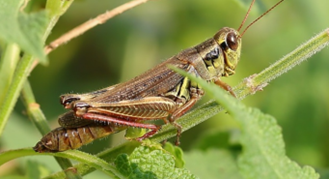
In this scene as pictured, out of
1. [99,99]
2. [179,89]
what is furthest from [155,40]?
[99,99]

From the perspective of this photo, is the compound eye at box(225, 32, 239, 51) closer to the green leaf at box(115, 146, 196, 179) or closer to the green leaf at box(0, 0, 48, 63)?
the green leaf at box(115, 146, 196, 179)

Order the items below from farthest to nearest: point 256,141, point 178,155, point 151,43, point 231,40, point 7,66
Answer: point 151,43 < point 231,40 < point 7,66 < point 178,155 < point 256,141

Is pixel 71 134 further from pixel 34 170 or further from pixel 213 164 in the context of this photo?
pixel 213 164

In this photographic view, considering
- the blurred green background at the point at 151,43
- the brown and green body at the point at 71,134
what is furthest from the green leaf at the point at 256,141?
the blurred green background at the point at 151,43

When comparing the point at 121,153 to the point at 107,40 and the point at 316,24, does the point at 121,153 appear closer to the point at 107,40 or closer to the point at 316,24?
the point at 316,24

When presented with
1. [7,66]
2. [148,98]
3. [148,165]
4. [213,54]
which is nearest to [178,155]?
[148,165]

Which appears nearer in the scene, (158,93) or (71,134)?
(71,134)
